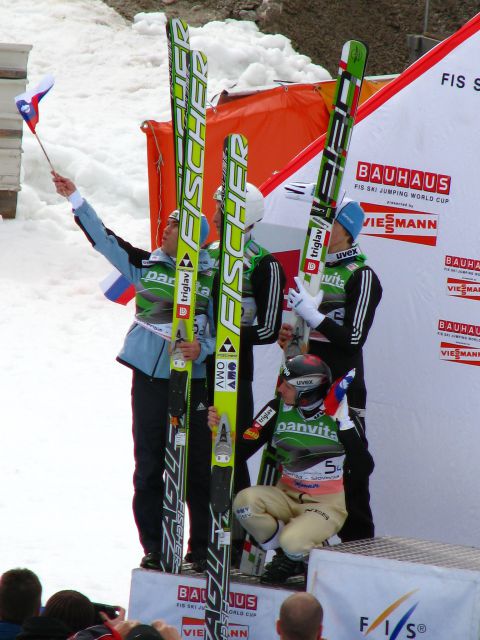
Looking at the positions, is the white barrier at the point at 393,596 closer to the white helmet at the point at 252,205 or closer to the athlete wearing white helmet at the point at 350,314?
the athlete wearing white helmet at the point at 350,314

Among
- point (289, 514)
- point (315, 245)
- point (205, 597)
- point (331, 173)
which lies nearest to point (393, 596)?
point (289, 514)

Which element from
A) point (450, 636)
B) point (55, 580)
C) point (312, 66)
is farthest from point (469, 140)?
point (312, 66)

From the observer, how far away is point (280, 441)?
175 inches

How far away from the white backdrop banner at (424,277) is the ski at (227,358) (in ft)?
4.18

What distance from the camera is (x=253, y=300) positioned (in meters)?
4.60

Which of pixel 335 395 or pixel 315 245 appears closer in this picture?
pixel 335 395

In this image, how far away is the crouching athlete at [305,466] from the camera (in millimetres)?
4297

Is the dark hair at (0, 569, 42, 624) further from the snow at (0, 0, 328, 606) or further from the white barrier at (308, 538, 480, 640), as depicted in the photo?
the snow at (0, 0, 328, 606)

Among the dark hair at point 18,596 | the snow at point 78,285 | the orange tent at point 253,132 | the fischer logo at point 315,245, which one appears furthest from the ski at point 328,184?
the orange tent at point 253,132

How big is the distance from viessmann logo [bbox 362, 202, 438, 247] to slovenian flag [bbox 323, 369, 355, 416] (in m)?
1.28

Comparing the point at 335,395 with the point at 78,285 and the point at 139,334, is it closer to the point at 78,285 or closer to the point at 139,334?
the point at 139,334

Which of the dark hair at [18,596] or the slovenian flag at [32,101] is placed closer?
the dark hair at [18,596]

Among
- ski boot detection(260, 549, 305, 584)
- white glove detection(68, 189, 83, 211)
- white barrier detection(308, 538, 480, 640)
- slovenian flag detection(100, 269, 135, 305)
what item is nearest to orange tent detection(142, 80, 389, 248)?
slovenian flag detection(100, 269, 135, 305)

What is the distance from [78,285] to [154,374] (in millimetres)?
4530
